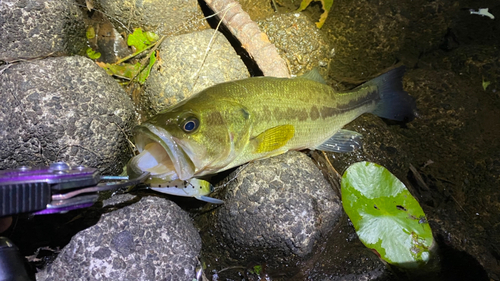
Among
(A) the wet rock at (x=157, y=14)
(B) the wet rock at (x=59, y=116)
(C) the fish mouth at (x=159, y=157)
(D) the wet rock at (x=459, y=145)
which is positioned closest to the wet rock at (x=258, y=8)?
(A) the wet rock at (x=157, y=14)

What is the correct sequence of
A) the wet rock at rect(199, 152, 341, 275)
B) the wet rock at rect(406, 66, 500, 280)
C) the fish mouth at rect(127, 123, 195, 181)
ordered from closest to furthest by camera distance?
1. the fish mouth at rect(127, 123, 195, 181)
2. the wet rock at rect(199, 152, 341, 275)
3. the wet rock at rect(406, 66, 500, 280)

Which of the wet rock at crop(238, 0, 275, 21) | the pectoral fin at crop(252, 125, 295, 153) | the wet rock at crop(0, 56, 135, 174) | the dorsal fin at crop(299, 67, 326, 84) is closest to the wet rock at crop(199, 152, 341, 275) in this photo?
the pectoral fin at crop(252, 125, 295, 153)

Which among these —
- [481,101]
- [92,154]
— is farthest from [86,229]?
[481,101]

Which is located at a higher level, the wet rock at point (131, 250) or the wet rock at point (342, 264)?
the wet rock at point (131, 250)

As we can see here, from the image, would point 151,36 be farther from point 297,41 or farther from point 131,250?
point 131,250

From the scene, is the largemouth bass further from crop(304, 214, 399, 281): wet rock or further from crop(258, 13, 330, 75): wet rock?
crop(304, 214, 399, 281): wet rock

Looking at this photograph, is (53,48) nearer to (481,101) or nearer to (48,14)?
(48,14)

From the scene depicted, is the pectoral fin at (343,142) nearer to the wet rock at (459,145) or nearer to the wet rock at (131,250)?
the wet rock at (459,145)
